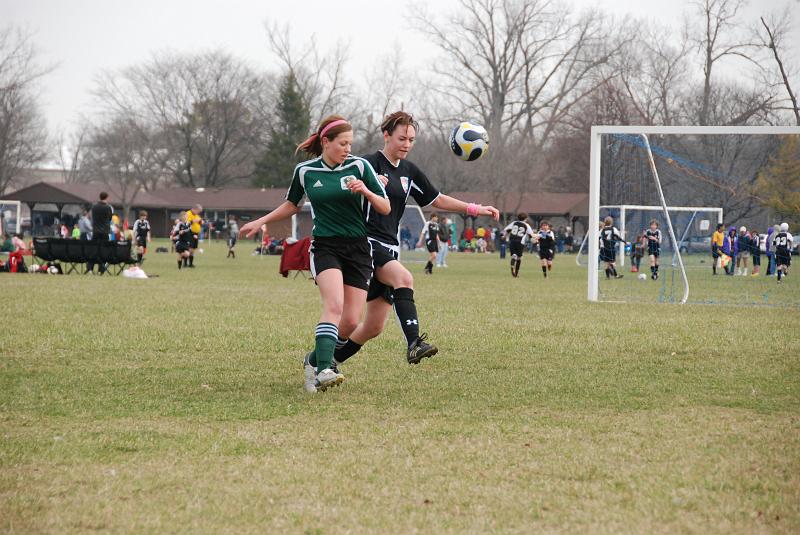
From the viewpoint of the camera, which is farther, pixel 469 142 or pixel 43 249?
pixel 43 249

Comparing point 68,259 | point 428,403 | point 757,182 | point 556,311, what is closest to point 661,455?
point 428,403

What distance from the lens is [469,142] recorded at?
376 inches

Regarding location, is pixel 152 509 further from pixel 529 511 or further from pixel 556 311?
pixel 556 311

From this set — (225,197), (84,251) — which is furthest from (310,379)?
(225,197)

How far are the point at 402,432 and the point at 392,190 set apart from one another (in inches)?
103

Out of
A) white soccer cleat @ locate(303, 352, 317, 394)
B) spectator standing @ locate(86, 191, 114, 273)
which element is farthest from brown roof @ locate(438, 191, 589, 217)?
white soccer cleat @ locate(303, 352, 317, 394)

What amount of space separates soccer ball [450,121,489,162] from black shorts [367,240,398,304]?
1836 mm

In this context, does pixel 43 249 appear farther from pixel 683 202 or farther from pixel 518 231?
pixel 683 202

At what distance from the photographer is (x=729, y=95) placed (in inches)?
2009

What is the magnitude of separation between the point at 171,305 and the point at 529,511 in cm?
1207

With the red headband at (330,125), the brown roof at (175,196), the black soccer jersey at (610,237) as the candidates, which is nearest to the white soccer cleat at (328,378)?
the red headband at (330,125)

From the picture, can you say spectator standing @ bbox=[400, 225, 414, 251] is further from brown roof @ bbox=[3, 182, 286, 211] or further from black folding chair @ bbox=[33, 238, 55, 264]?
brown roof @ bbox=[3, 182, 286, 211]

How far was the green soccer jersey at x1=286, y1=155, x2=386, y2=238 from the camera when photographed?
735 centimetres

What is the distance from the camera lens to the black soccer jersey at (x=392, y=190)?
7.95 m
